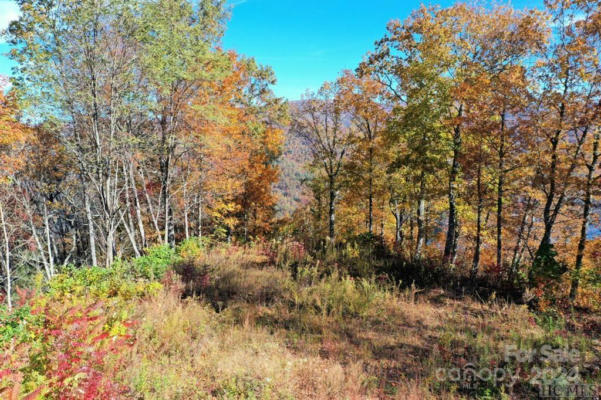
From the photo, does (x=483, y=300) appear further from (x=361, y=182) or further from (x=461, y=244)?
(x=461, y=244)

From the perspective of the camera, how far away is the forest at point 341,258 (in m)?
4.65

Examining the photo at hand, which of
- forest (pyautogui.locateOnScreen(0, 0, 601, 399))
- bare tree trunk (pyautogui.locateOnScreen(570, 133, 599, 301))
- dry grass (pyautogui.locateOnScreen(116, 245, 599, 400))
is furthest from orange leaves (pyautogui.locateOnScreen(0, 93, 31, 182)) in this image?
bare tree trunk (pyautogui.locateOnScreen(570, 133, 599, 301))


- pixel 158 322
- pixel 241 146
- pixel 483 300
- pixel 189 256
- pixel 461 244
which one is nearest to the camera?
pixel 158 322

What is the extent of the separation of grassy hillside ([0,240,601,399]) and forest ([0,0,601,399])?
42 millimetres

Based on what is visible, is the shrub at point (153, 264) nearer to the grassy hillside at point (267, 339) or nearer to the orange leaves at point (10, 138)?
the grassy hillside at point (267, 339)

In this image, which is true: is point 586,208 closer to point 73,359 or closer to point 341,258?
point 341,258

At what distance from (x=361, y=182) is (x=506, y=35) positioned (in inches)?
368

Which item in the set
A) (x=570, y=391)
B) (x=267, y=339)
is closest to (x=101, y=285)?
(x=267, y=339)

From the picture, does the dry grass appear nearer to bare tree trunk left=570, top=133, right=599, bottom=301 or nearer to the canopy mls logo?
the canopy mls logo

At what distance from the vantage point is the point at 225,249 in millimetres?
13344

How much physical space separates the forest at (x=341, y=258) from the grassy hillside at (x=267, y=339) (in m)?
0.04

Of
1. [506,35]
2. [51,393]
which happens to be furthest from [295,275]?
[506,35]

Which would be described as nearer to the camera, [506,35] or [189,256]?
[506,35]

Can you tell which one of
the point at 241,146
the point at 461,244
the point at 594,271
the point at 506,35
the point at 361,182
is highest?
the point at 506,35
